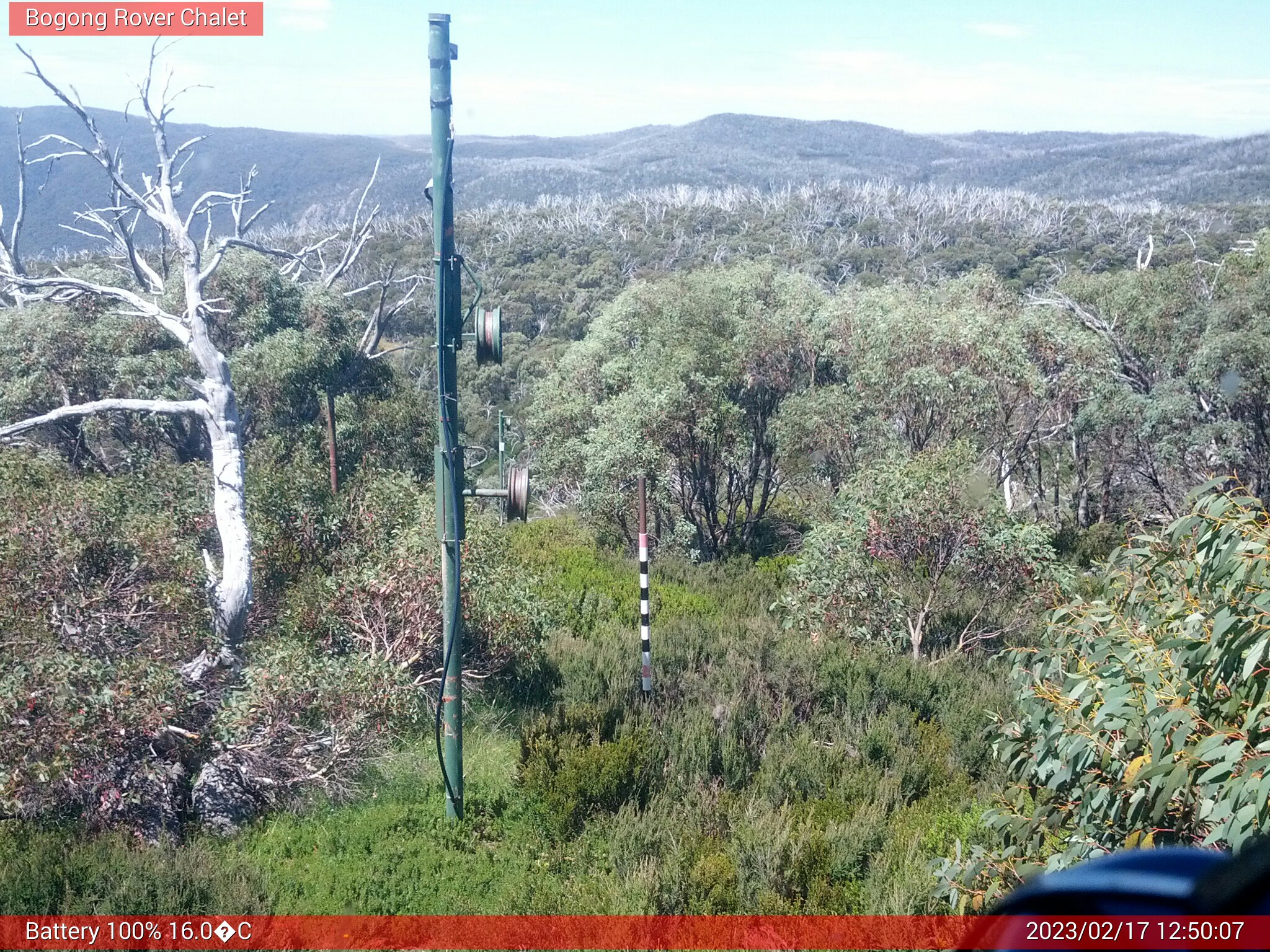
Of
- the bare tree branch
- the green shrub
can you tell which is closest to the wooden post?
the bare tree branch

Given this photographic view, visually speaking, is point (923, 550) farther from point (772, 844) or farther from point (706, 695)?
point (772, 844)

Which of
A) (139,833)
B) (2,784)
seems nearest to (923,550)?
(139,833)

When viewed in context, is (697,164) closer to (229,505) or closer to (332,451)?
(332,451)

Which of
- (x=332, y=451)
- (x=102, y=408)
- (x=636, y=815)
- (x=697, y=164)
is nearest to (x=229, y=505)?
(x=102, y=408)

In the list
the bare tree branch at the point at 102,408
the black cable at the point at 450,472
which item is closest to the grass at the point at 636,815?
the black cable at the point at 450,472

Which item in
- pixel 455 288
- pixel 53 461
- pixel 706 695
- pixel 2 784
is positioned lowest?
pixel 706 695

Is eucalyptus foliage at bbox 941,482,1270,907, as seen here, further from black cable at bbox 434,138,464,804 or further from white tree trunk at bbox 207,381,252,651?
white tree trunk at bbox 207,381,252,651
